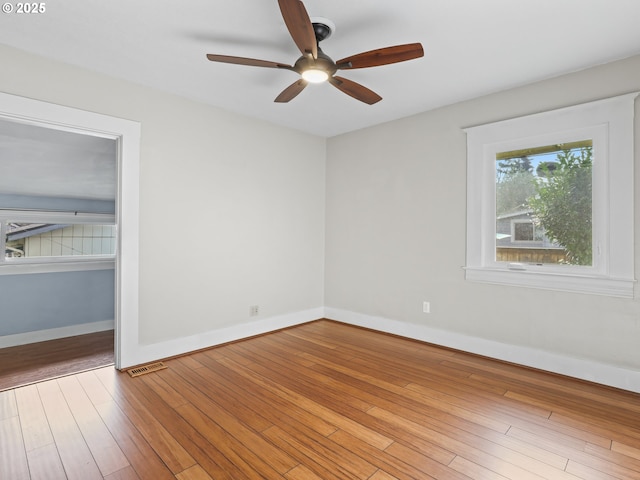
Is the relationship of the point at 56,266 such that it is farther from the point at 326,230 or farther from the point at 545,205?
the point at 545,205

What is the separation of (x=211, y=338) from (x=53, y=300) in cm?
254

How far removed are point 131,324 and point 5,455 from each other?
127cm

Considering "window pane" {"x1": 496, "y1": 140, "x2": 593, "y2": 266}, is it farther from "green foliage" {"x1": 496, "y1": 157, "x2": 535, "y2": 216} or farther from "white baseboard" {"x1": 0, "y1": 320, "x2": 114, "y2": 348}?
"white baseboard" {"x1": 0, "y1": 320, "x2": 114, "y2": 348}

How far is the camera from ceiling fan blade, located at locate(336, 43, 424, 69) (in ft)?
6.24

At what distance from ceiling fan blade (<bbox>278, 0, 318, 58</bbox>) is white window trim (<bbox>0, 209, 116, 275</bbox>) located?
4.52 metres

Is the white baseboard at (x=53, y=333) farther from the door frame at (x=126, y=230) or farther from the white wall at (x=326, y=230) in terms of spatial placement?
the white wall at (x=326, y=230)

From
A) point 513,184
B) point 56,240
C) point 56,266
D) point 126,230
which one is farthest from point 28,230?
point 513,184

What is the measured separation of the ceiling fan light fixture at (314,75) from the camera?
Answer: 7.09 ft

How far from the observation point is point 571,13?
205 centimetres

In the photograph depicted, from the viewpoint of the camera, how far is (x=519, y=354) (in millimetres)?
3055

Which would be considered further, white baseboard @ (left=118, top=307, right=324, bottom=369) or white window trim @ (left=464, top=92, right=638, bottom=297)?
white baseboard @ (left=118, top=307, right=324, bottom=369)

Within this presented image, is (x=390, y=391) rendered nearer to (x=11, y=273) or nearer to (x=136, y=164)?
(x=136, y=164)

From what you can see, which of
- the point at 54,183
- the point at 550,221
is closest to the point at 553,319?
the point at 550,221

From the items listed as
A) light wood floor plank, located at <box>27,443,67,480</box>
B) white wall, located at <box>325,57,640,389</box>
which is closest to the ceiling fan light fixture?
white wall, located at <box>325,57,640,389</box>
